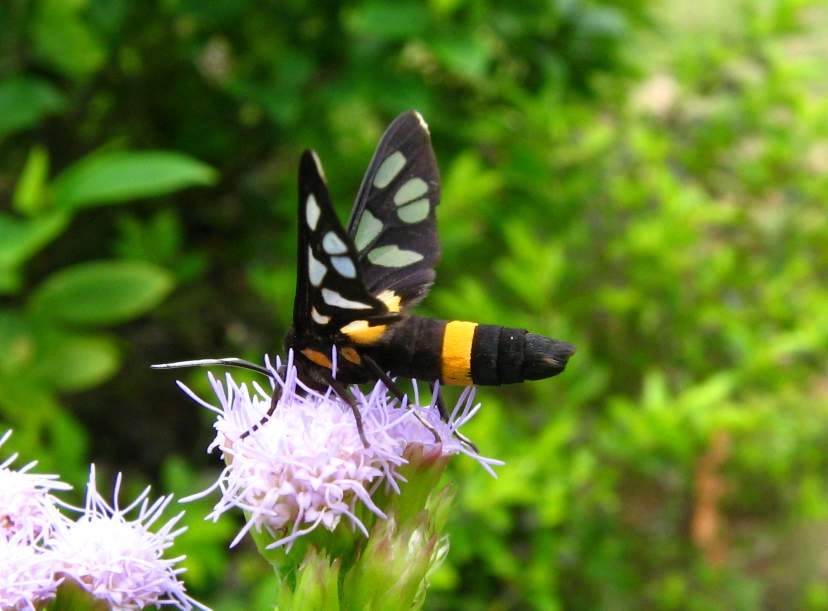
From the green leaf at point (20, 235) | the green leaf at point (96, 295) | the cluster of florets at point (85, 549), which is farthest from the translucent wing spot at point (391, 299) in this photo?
the green leaf at point (96, 295)

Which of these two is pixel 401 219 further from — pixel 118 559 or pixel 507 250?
pixel 507 250

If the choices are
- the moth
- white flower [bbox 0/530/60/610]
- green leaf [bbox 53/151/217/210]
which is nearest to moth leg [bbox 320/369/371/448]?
the moth

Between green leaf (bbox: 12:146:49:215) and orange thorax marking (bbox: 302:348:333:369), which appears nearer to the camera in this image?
orange thorax marking (bbox: 302:348:333:369)

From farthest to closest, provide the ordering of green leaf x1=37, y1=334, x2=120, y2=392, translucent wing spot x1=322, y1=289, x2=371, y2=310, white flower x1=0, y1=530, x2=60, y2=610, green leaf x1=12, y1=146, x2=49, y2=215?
green leaf x1=37, y1=334, x2=120, y2=392
green leaf x1=12, y1=146, x2=49, y2=215
translucent wing spot x1=322, y1=289, x2=371, y2=310
white flower x1=0, y1=530, x2=60, y2=610

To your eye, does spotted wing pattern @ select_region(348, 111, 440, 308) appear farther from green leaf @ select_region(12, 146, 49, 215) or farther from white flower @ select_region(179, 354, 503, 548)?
green leaf @ select_region(12, 146, 49, 215)

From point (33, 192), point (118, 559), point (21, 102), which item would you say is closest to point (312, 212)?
point (118, 559)

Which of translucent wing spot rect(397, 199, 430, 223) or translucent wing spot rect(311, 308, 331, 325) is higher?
translucent wing spot rect(397, 199, 430, 223)

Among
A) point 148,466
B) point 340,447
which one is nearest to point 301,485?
point 340,447

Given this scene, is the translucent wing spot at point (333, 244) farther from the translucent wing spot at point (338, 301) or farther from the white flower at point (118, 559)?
the white flower at point (118, 559)
